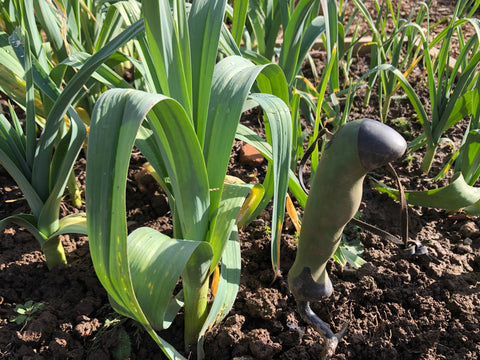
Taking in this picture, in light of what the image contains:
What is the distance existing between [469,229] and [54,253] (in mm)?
1323

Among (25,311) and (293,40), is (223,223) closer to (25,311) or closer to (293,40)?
(25,311)

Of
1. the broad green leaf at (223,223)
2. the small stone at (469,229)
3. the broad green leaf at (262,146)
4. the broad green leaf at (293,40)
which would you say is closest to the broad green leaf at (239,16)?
the broad green leaf at (293,40)

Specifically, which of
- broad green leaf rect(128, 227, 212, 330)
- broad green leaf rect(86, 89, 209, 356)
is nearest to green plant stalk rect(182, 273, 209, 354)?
broad green leaf rect(128, 227, 212, 330)

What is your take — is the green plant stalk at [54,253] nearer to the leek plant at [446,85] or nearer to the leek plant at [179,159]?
the leek plant at [179,159]

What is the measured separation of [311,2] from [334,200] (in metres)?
0.87

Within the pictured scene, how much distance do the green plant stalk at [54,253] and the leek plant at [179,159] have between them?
421 mm

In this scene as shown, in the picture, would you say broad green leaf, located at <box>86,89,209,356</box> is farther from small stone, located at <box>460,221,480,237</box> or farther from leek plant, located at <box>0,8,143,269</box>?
small stone, located at <box>460,221,480,237</box>

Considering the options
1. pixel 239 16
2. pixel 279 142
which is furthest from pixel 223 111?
pixel 239 16

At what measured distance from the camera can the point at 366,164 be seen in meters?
0.70

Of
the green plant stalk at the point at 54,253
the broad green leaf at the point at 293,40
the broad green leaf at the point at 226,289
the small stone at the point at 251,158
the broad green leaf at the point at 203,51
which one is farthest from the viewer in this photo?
the small stone at the point at 251,158

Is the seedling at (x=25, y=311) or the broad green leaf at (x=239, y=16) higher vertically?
the broad green leaf at (x=239, y=16)

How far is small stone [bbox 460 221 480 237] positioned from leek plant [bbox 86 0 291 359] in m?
0.87

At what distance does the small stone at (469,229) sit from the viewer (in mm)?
1528

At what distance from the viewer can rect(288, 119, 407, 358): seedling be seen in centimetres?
69
